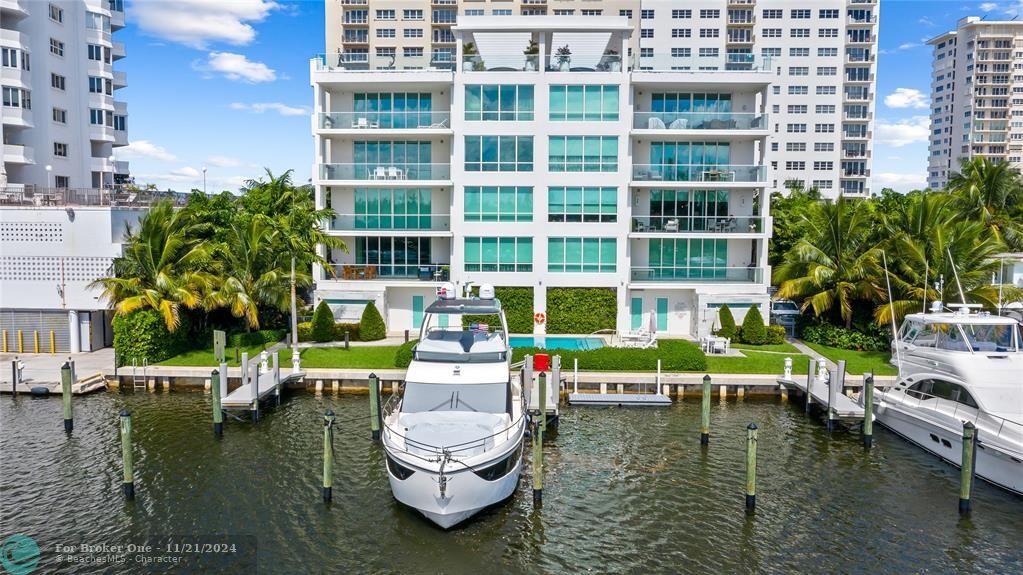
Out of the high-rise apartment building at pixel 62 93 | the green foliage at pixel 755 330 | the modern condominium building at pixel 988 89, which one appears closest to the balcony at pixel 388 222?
the green foliage at pixel 755 330

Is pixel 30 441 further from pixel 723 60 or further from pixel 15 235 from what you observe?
pixel 723 60

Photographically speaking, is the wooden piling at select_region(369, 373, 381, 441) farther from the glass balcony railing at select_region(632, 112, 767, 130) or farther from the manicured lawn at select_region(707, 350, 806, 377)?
the glass balcony railing at select_region(632, 112, 767, 130)

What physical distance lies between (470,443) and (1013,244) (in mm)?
40657

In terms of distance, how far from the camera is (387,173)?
4047 centimetres

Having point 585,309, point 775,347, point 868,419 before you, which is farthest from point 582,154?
point 868,419

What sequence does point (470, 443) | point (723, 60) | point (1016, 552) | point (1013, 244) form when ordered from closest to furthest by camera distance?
point (1016, 552) < point (470, 443) < point (723, 60) < point (1013, 244)

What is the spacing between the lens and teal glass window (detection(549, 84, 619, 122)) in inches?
1518

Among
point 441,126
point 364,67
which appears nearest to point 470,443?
point 441,126

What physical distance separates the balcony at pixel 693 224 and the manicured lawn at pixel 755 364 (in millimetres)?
8956

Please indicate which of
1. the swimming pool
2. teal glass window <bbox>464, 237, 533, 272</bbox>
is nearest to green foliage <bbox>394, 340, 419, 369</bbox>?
the swimming pool

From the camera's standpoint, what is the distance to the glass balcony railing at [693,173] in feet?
129

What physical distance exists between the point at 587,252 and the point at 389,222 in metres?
11.7

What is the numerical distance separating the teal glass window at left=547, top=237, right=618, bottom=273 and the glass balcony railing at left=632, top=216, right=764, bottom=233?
207 centimetres

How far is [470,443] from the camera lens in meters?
18.1
